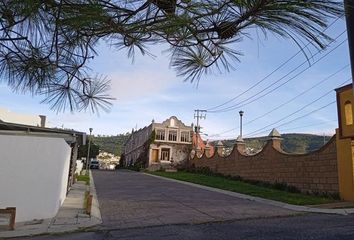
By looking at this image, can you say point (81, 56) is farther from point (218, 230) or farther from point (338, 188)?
point (338, 188)

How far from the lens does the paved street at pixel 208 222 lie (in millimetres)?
8617

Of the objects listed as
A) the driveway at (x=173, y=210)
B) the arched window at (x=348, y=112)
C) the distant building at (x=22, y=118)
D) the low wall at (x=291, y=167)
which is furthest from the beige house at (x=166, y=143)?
the arched window at (x=348, y=112)

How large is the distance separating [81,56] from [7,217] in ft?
25.6

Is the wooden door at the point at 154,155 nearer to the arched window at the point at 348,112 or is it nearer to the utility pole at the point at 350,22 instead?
the arched window at the point at 348,112

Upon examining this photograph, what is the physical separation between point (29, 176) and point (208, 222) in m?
4.71

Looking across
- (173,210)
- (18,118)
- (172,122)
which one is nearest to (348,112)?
(173,210)

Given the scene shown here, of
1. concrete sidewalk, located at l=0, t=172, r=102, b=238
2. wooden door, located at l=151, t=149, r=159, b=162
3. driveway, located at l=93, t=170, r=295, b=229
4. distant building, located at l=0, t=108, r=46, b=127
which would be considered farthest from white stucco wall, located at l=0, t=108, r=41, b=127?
wooden door, located at l=151, t=149, r=159, b=162

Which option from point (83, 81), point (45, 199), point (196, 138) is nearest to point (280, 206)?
→ point (45, 199)

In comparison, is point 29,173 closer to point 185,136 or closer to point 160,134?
point 160,134

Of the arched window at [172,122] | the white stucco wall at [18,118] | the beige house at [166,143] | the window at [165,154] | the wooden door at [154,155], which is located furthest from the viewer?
the arched window at [172,122]

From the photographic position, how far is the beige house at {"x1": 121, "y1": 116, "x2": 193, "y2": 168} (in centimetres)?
4791

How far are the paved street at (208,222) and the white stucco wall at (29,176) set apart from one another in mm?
1687

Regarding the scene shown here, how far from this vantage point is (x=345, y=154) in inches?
600

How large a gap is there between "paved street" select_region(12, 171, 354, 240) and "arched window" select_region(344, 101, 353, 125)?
446 centimetres
